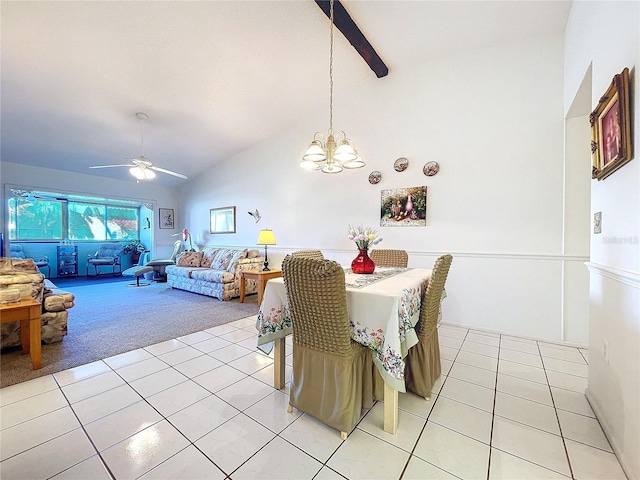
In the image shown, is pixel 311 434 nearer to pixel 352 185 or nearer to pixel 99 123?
pixel 352 185

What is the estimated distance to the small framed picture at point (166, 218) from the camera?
7.36 meters

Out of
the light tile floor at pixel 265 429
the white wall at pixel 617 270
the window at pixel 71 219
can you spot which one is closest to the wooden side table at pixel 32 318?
the light tile floor at pixel 265 429

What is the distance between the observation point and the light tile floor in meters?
1.32

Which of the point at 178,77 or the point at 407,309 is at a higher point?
the point at 178,77

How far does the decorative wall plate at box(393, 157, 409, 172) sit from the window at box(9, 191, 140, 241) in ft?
28.3

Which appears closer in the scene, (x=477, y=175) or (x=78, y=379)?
(x=78, y=379)

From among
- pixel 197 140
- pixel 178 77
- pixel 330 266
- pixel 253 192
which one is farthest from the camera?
pixel 253 192

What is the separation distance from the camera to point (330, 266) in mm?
1375

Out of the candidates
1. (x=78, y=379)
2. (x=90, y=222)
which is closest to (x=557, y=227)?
(x=78, y=379)

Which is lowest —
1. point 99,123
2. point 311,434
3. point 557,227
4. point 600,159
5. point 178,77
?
point 311,434

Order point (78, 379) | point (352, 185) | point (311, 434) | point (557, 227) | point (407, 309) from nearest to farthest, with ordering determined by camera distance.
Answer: point (311, 434), point (407, 309), point (78, 379), point (557, 227), point (352, 185)

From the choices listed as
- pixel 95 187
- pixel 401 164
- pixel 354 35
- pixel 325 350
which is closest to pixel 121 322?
pixel 325 350

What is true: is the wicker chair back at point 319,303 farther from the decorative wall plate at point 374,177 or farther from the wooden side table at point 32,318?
the decorative wall plate at point 374,177

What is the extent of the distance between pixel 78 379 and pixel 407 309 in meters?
2.60
